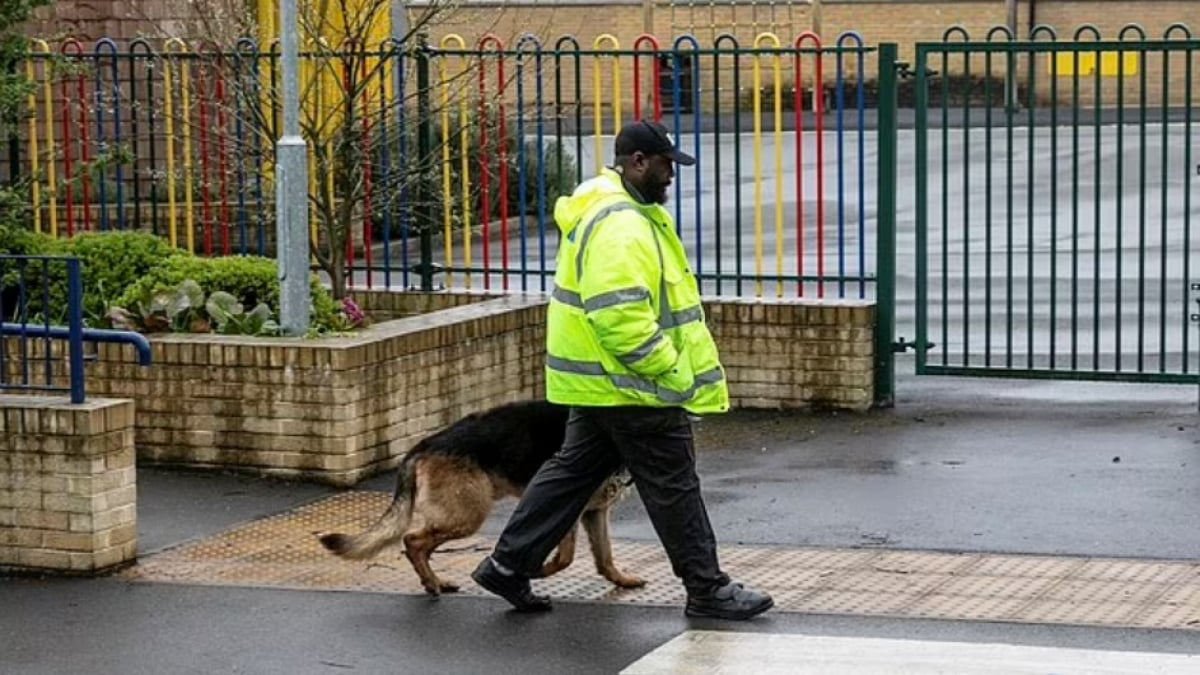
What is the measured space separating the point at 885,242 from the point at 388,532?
4.78m

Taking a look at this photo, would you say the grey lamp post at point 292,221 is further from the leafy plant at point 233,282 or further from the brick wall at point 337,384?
the leafy plant at point 233,282

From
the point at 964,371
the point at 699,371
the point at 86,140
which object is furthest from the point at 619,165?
the point at 86,140

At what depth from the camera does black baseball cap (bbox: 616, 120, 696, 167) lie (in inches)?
307

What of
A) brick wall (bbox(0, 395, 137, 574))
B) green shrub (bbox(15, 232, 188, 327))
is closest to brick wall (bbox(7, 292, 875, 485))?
green shrub (bbox(15, 232, 188, 327))

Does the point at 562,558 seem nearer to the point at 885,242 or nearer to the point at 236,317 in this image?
the point at 236,317

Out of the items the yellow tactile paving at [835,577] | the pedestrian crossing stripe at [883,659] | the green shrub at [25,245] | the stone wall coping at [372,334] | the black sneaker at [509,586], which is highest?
the green shrub at [25,245]

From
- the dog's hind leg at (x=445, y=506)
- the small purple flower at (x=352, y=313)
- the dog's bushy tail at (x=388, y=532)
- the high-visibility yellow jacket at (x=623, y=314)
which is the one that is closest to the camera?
the high-visibility yellow jacket at (x=623, y=314)

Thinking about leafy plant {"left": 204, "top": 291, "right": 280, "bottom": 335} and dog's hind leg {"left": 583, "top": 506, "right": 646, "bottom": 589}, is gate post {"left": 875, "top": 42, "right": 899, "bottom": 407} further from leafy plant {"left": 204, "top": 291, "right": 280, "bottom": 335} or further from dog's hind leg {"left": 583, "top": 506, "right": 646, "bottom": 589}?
dog's hind leg {"left": 583, "top": 506, "right": 646, "bottom": 589}

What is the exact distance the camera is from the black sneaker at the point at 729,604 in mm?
7820

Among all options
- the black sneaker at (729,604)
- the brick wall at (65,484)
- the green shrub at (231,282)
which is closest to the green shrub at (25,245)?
the green shrub at (231,282)

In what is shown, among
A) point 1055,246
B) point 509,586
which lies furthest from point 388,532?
point 1055,246

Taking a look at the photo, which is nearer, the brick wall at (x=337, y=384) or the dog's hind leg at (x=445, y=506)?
the dog's hind leg at (x=445, y=506)

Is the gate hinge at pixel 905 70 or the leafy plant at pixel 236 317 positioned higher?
the gate hinge at pixel 905 70

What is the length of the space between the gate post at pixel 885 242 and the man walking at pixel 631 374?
14.8 ft
